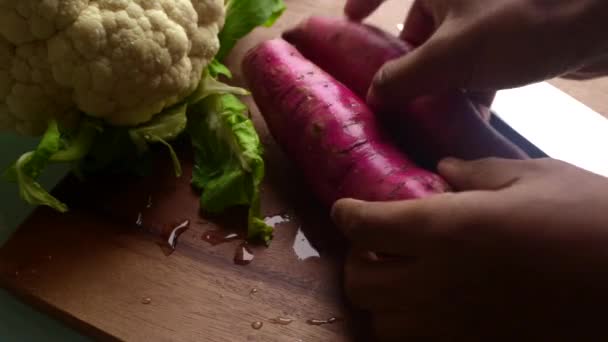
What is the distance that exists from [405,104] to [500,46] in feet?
0.53

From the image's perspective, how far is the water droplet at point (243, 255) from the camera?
0.78m

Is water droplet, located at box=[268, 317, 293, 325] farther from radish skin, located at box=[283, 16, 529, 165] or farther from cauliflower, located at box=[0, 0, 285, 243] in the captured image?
radish skin, located at box=[283, 16, 529, 165]

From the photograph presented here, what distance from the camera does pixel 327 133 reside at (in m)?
0.81

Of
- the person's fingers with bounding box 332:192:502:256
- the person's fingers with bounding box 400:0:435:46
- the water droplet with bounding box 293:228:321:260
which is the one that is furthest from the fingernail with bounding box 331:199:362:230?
the person's fingers with bounding box 400:0:435:46

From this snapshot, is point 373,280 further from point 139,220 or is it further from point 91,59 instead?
point 91,59

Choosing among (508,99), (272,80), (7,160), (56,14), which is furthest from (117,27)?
(508,99)

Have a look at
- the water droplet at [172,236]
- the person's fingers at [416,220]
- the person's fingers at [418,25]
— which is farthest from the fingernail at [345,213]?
the person's fingers at [418,25]

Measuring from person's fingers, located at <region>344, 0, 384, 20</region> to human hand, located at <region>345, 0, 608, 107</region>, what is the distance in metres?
0.19

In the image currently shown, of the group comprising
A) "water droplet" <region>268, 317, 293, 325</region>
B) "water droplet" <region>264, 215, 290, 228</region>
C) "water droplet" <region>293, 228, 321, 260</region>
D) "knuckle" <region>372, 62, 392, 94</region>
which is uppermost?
"knuckle" <region>372, 62, 392, 94</region>

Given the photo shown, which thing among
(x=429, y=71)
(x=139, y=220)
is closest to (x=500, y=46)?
(x=429, y=71)

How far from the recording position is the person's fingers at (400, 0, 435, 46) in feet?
2.90

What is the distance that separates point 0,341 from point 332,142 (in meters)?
0.52

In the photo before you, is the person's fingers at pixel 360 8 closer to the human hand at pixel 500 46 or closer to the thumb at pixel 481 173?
the human hand at pixel 500 46

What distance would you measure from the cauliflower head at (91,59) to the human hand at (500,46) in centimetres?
30
